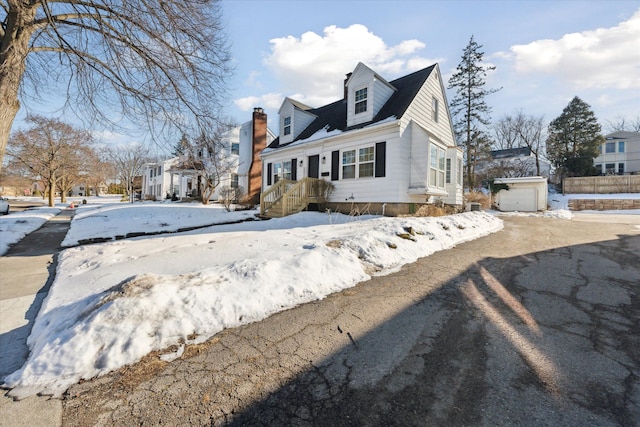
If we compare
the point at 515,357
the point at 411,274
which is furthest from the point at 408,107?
the point at 515,357

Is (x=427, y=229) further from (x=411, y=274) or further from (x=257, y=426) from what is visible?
(x=257, y=426)

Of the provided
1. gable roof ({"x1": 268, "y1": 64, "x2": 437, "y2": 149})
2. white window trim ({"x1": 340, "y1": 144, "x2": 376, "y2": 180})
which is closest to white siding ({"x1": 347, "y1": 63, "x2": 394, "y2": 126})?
gable roof ({"x1": 268, "y1": 64, "x2": 437, "y2": 149})

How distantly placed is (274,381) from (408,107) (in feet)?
38.4

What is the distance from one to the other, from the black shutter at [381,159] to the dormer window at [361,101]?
7.80 feet

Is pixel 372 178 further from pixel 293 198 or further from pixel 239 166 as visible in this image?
pixel 239 166

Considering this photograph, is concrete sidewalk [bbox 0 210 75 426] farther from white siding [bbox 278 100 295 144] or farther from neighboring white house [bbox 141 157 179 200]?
neighboring white house [bbox 141 157 179 200]

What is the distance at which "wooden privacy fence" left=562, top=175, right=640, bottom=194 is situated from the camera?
82.9ft

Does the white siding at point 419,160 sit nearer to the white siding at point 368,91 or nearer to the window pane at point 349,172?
the white siding at point 368,91

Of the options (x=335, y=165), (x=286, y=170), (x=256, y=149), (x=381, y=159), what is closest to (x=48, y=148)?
(x=256, y=149)

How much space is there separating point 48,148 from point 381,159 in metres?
31.5

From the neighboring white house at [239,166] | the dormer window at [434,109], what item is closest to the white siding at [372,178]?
the dormer window at [434,109]

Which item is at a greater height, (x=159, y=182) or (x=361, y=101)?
(x=361, y=101)

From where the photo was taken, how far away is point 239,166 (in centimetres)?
2758

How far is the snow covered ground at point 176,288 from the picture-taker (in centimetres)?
243
